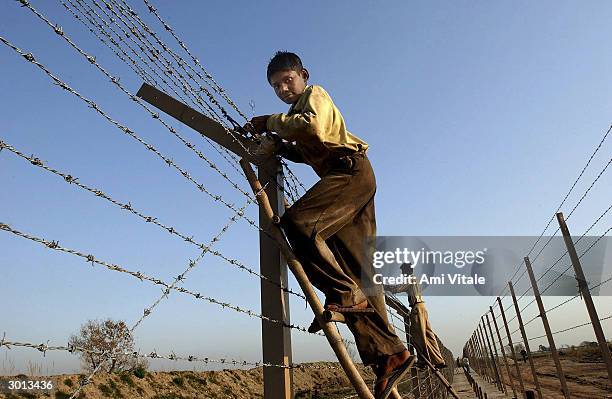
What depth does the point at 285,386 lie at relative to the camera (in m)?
1.90

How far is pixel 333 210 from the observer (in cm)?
204

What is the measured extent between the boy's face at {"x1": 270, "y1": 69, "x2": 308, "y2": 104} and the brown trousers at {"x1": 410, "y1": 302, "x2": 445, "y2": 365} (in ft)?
11.5

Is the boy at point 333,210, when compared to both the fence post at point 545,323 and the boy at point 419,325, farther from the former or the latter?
the fence post at point 545,323

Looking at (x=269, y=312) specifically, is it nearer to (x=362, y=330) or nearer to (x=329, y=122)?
(x=362, y=330)

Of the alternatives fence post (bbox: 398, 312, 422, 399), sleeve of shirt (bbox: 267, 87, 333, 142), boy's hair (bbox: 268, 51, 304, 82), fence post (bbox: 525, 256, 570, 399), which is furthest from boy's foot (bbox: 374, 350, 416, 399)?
fence post (bbox: 525, 256, 570, 399)

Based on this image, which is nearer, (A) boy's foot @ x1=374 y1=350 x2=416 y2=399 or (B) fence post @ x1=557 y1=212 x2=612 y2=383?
(A) boy's foot @ x1=374 y1=350 x2=416 y2=399

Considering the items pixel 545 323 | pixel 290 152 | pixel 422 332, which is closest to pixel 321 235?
pixel 290 152

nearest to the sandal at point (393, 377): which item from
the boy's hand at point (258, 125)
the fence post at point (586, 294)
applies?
the boy's hand at point (258, 125)

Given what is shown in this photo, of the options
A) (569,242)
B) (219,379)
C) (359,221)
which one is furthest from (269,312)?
(219,379)

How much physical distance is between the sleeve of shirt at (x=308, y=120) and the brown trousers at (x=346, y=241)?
0.22 m

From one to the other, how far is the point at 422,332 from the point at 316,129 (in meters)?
3.87

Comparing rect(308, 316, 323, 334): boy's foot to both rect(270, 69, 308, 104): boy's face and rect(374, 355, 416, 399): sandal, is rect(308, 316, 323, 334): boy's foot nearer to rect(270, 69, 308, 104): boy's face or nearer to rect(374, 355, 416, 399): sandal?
rect(374, 355, 416, 399): sandal

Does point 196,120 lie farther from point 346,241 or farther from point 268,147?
point 346,241

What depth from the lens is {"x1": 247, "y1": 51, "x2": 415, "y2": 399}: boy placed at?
1.96 meters
